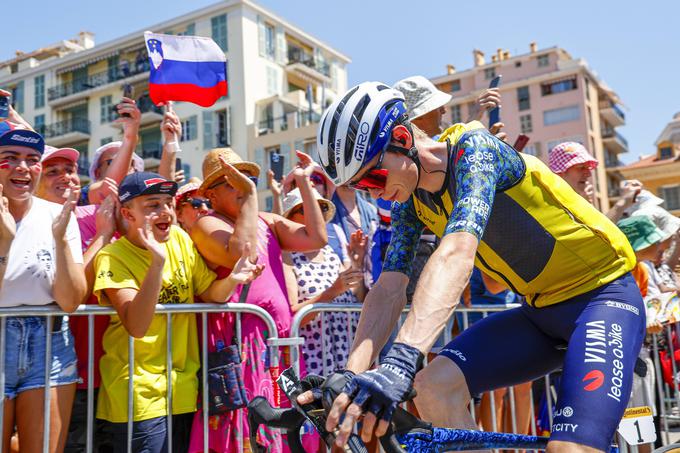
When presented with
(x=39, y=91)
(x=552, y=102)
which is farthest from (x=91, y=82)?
(x=552, y=102)

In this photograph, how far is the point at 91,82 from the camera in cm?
5469

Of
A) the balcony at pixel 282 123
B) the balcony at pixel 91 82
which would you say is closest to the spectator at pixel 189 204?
the balcony at pixel 282 123

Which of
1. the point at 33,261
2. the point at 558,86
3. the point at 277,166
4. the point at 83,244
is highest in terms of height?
the point at 558,86

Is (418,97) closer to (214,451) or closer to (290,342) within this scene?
(290,342)

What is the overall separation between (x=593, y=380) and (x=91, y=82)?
189 feet

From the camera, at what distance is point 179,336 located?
420cm

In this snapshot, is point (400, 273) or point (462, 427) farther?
point (400, 273)

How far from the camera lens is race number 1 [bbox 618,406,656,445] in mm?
3670

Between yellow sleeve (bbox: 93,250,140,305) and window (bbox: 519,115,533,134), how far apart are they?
196ft

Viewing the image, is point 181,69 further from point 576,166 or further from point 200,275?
point 576,166

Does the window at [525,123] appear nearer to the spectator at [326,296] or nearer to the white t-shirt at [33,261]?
the spectator at [326,296]

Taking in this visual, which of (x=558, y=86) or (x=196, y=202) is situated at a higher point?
(x=558, y=86)

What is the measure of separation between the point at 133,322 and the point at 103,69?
2199 inches

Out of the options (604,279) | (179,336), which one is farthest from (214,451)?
(604,279)
